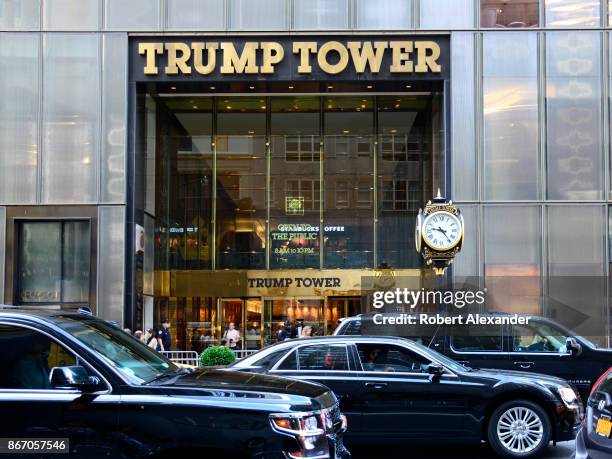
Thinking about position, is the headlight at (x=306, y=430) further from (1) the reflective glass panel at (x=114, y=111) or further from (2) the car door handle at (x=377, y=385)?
(1) the reflective glass panel at (x=114, y=111)

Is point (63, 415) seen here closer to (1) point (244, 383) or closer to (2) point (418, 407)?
(1) point (244, 383)

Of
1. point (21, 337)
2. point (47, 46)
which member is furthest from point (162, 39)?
point (21, 337)

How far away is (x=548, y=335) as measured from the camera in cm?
1268

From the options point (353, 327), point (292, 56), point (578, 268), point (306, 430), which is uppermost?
point (292, 56)

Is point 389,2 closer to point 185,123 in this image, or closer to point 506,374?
point 185,123

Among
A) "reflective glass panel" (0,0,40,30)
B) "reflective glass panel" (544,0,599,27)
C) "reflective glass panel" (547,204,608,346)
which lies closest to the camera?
"reflective glass panel" (547,204,608,346)

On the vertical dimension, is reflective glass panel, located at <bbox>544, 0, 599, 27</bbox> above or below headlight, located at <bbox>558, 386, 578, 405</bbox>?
above

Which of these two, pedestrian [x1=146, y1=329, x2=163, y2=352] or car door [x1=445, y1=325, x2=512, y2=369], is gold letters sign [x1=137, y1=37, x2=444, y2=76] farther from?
car door [x1=445, y1=325, x2=512, y2=369]

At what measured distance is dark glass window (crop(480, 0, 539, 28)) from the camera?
21.8m

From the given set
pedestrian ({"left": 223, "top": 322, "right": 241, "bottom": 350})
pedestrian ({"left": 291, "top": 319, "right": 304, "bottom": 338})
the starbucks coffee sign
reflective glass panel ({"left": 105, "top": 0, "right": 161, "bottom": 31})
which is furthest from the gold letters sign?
pedestrian ({"left": 291, "top": 319, "right": 304, "bottom": 338})

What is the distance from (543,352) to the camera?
12.5 meters

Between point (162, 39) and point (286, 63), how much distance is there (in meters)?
3.62

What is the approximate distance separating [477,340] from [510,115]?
10.7 meters

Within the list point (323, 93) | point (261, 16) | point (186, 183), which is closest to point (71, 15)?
point (261, 16)
